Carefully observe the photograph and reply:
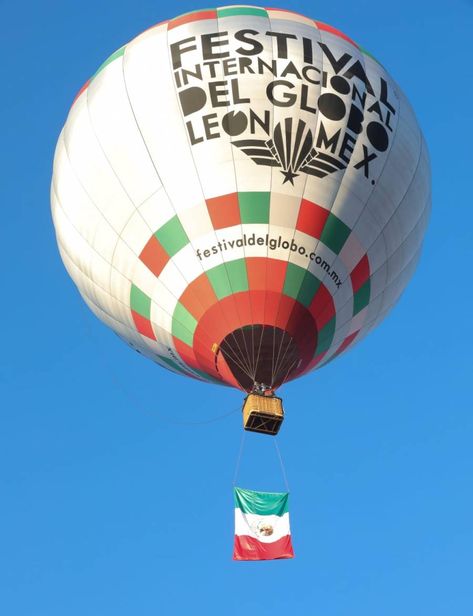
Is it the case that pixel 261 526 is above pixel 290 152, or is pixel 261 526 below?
below

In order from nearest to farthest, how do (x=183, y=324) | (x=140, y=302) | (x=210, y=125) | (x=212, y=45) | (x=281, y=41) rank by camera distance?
(x=210, y=125)
(x=183, y=324)
(x=212, y=45)
(x=281, y=41)
(x=140, y=302)

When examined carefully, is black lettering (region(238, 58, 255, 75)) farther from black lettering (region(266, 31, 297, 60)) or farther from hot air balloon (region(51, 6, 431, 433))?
black lettering (region(266, 31, 297, 60))

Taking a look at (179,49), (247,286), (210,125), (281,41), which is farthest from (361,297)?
(179,49)

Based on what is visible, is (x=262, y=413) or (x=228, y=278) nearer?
(x=262, y=413)

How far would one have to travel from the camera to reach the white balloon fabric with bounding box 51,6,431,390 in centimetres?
1994

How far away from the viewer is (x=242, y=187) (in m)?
19.9

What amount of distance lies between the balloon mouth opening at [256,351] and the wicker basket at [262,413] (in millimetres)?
342

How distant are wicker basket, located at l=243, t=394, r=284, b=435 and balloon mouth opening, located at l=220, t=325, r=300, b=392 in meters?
0.34

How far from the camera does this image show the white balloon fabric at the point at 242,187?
19.9 metres

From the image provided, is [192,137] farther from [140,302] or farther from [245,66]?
[140,302]

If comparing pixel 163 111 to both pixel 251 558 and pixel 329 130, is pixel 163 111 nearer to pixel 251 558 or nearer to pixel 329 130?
pixel 329 130

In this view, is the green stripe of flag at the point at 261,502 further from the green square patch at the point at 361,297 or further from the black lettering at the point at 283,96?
the black lettering at the point at 283,96

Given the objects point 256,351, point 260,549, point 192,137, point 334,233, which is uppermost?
point 192,137

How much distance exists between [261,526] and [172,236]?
14.1ft
